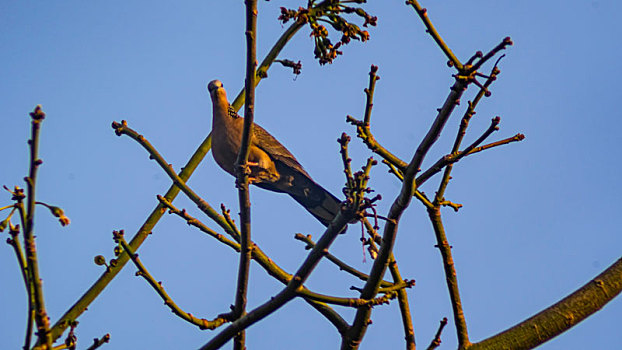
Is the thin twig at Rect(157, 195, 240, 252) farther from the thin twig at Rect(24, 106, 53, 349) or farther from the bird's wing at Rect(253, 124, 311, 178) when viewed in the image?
the bird's wing at Rect(253, 124, 311, 178)

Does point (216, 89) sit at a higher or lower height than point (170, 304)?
higher

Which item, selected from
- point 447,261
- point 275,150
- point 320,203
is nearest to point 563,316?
point 447,261

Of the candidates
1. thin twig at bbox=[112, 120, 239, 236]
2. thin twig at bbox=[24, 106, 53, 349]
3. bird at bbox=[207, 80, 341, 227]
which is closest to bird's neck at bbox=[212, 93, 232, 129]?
bird at bbox=[207, 80, 341, 227]

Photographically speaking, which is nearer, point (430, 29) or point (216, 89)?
point (430, 29)

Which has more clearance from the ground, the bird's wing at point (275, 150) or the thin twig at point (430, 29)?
the bird's wing at point (275, 150)

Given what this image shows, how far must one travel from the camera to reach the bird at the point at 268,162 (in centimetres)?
585

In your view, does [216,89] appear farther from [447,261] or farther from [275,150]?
[447,261]

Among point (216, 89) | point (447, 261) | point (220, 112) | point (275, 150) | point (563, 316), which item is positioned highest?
Result: point (216, 89)

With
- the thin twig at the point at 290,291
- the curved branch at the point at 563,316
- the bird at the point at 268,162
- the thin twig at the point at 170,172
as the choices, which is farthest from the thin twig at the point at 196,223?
the bird at the point at 268,162

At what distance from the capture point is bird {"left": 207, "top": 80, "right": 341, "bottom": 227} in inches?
230

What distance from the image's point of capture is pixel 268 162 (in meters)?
6.30

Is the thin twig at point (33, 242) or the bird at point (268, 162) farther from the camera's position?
the bird at point (268, 162)

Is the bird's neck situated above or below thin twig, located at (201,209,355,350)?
above

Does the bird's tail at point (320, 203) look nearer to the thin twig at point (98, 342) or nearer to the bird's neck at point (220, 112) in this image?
the bird's neck at point (220, 112)
